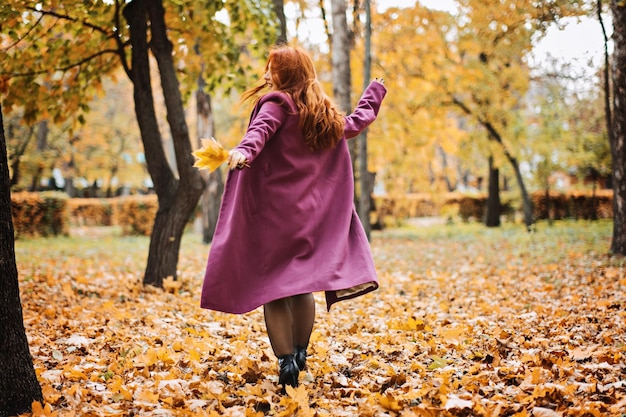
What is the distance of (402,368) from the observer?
354 cm

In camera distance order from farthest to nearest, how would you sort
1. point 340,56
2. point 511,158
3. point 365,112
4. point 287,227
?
point 511,158 < point 340,56 < point 365,112 < point 287,227

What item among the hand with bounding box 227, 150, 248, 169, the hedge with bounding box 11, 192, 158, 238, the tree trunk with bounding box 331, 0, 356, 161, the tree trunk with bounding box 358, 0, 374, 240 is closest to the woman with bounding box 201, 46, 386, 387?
the hand with bounding box 227, 150, 248, 169

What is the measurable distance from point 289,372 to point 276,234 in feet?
2.59

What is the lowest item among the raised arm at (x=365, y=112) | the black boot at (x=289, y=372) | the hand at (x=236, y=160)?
the black boot at (x=289, y=372)

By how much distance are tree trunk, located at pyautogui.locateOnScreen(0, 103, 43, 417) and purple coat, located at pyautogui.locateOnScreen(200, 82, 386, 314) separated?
36.3 inches

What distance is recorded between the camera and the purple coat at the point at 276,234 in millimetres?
3045

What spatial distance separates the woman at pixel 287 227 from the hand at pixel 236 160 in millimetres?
336

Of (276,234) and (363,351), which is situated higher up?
(276,234)

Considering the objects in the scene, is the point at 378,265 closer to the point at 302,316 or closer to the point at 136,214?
the point at 302,316

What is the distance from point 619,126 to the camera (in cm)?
841

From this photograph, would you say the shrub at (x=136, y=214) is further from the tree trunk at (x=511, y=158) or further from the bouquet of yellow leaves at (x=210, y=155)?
the bouquet of yellow leaves at (x=210, y=155)

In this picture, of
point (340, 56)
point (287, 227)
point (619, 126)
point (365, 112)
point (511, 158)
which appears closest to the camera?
point (287, 227)

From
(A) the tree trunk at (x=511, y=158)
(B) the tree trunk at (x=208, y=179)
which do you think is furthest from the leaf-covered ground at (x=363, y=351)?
(A) the tree trunk at (x=511, y=158)

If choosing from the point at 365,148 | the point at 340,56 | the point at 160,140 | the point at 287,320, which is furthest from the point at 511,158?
the point at 287,320
